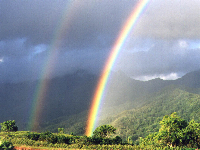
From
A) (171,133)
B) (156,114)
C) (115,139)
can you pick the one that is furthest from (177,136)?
(156,114)

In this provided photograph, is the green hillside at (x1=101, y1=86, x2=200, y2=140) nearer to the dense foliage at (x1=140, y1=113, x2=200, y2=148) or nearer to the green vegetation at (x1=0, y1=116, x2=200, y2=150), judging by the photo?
the dense foliage at (x1=140, y1=113, x2=200, y2=148)

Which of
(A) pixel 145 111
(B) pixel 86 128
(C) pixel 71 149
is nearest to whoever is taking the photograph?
(C) pixel 71 149

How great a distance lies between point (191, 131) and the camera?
3084cm

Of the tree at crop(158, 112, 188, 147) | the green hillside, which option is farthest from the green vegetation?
the green hillside

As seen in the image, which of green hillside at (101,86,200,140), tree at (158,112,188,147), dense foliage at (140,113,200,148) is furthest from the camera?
green hillside at (101,86,200,140)

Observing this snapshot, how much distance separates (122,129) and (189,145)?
8613 centimetres

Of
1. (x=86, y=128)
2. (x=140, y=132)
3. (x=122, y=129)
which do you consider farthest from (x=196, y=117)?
(x=86, y=128)

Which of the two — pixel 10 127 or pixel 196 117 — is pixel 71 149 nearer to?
pixel 10 127

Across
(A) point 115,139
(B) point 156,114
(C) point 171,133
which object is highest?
(B) point 156,114

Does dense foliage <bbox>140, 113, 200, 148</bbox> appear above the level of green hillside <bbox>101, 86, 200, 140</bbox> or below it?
below

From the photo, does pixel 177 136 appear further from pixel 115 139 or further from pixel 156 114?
pixel 156 114

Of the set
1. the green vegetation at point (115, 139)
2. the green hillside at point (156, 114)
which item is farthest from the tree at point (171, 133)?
the green hillside at point (156, 114)

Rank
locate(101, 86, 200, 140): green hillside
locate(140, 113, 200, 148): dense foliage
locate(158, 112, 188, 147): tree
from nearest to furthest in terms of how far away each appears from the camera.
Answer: locate(140, 113, 200, 148): dense foliage < locate(158, 112, 188, 147): tree < locate(101, 86, 200, 140): green hillside

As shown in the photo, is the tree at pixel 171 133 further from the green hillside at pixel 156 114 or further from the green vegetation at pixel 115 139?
the green hillside at pixel 156 114
